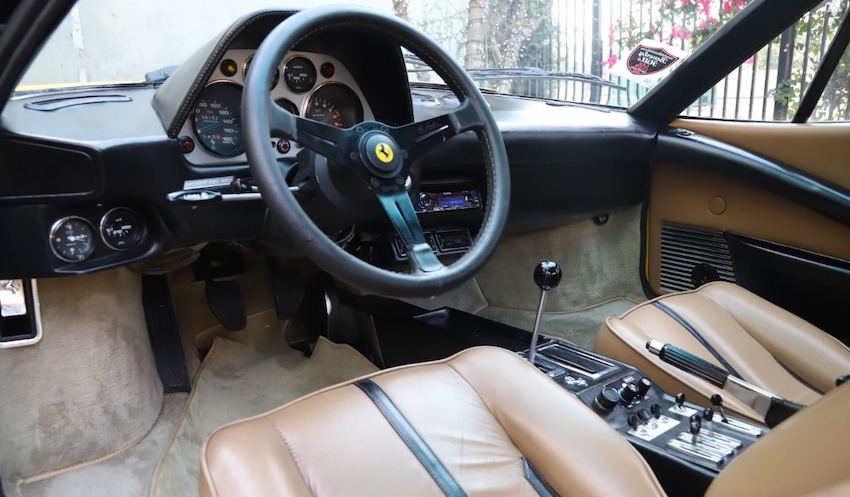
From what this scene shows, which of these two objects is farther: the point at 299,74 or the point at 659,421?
the point at 299,74

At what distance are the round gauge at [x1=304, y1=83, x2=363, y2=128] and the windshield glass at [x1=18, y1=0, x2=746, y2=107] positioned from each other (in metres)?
0.23

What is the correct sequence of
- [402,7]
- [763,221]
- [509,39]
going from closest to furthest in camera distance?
[402,7], [763,221], [509,39]

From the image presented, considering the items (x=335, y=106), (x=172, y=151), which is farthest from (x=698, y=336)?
(x=172, y=151)

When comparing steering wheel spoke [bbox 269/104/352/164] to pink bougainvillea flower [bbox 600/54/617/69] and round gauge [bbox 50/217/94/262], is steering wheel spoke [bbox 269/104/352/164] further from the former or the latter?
pink bougainvillea flower [bbox 600/54/617/69]

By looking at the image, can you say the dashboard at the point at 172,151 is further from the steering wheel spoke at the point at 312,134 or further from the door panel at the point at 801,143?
the door panel at the point at 801,143

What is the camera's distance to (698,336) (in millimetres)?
1564

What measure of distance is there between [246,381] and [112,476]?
527 mm

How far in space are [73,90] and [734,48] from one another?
5.92 feet

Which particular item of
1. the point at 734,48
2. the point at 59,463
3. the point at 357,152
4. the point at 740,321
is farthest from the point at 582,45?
the point at 59,463

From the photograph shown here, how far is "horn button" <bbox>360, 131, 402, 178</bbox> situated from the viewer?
1.11 meters

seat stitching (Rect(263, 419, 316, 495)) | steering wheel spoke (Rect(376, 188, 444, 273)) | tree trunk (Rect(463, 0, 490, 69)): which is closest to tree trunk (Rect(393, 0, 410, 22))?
tree trunk (Rect(463, 0, 490, 69))

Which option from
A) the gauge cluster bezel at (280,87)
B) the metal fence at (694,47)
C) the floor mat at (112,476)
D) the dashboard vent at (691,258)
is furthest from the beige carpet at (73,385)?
the dashboard vent at (691,258)

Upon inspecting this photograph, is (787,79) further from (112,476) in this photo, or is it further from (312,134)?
(112,476)

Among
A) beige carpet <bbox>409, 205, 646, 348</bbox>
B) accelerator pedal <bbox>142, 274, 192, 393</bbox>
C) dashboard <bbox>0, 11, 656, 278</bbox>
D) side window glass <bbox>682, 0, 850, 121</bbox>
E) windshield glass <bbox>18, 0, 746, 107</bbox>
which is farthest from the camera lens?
beige carpet <bbox>409, 205, 646, 348</bbox>
